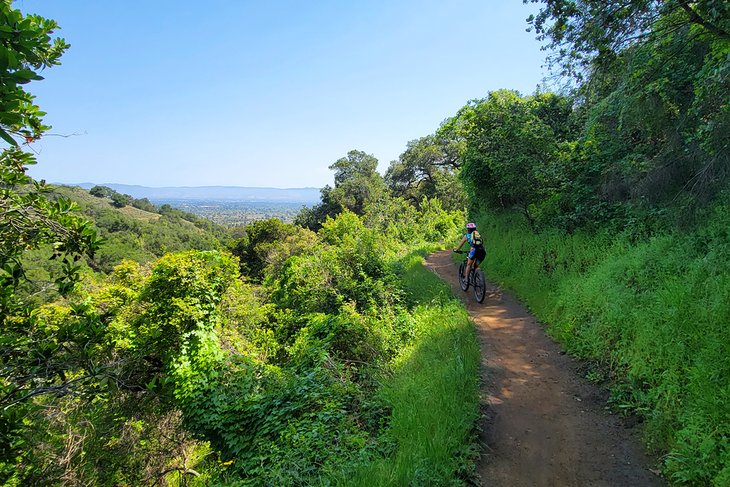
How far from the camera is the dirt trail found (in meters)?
3.51

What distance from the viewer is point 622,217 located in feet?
26.5

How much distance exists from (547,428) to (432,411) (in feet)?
4.61

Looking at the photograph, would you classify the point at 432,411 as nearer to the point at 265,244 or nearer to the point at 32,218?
the point at 32,218

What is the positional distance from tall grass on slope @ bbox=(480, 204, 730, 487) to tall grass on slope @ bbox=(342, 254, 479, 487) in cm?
177

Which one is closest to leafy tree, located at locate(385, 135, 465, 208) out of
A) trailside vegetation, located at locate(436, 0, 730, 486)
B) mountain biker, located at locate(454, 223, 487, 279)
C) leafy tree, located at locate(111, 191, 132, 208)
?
trailside vegetation, located at locate(436, 0, 730, 486)

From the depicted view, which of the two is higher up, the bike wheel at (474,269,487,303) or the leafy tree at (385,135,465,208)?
the leafy tree at (385,135,465,208)

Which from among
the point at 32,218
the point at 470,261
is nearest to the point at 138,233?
the point at 470,261

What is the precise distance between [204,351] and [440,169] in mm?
33900

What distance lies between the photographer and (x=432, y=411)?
408cm

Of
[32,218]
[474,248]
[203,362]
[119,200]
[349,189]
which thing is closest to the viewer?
[32,218]

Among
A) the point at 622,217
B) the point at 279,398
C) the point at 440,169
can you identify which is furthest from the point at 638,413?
the point at 440,169

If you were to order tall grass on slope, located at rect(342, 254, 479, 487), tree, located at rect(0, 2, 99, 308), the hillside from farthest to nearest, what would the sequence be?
the hillside → tall grass on slope, located at rect(342, 254, 479, 487) → tree, located at rect(0, 2, 99, 308)

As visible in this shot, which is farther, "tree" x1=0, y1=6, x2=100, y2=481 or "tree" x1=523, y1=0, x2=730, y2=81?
"tree" x1=523, y1=0, x2=730, y2=81

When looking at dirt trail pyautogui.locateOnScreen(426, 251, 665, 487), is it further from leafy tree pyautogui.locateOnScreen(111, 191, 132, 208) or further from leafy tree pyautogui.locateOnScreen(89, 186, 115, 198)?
leafy tree pyautogui.locateOnScreen(89, 186, 115, 198)
